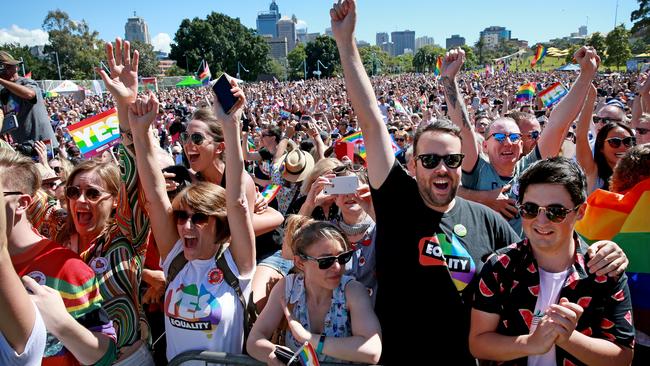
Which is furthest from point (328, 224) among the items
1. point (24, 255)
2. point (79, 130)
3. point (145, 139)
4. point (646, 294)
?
point (79, 130)

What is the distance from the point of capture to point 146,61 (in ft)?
279

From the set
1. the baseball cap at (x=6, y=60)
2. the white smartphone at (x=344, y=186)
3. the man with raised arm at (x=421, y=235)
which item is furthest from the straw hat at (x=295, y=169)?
the baseball cap at (x=6, y=60)

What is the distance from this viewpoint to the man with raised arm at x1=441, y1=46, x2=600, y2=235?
10.2ft

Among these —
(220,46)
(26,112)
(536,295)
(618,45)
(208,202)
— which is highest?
(220,46)

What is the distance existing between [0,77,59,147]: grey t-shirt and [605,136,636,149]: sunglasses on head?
5.88m

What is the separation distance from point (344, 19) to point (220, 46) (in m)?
80.2

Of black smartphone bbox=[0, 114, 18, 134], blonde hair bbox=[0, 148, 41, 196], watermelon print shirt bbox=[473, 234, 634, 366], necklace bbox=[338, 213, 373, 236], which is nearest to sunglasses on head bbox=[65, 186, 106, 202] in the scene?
blonde hair bbox=[0, 148, 41, 196]

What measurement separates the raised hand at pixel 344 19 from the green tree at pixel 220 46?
7647cm

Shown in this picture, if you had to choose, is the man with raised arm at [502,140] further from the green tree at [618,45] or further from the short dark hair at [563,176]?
the green tree at [618,45]

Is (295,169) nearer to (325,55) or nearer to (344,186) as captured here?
(344,186)

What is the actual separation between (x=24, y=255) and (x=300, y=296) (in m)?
1.24

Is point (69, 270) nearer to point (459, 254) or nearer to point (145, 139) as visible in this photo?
point (145, 139)

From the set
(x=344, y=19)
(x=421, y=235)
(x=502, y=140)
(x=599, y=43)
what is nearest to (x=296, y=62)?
(x=599, y=43)

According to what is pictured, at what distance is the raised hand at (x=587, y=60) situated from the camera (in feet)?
10.3
